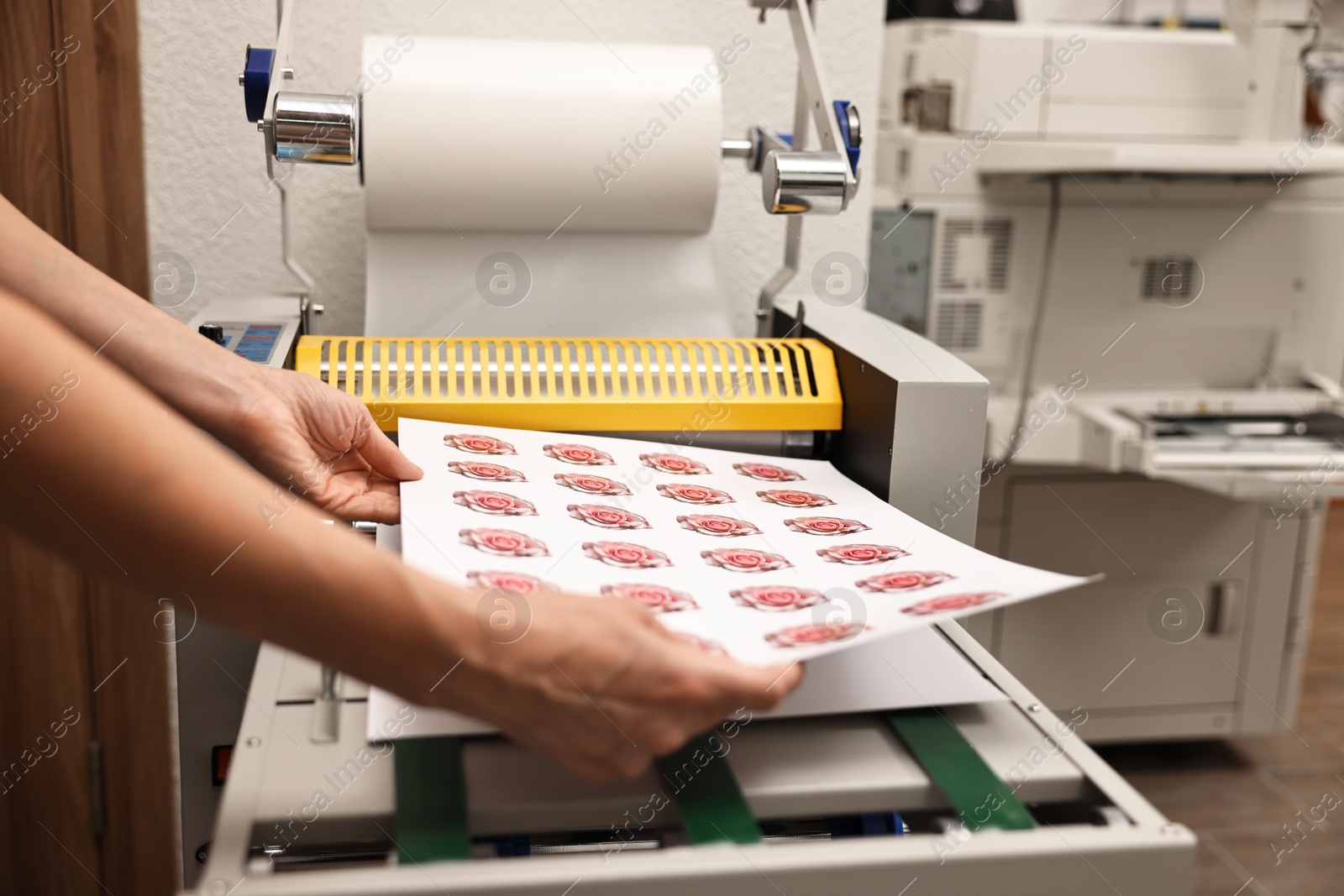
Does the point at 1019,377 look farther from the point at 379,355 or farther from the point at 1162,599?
the point at 379,355

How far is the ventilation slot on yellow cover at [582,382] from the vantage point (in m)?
0.94

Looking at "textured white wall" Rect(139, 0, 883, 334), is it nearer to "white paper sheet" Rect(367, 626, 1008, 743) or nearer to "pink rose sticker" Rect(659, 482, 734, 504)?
"pink rose sticker" Rect(659, 482, 734, 504)

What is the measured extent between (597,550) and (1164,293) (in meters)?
1.75

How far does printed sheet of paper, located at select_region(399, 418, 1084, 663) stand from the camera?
62 centimetres

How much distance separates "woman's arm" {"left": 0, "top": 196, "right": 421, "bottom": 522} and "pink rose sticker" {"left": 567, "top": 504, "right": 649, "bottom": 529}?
0.44 feet

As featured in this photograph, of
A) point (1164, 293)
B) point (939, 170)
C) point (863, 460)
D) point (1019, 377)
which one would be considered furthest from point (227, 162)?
point (1164, 293)

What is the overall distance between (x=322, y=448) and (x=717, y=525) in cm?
→ 32

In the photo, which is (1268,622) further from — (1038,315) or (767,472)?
(767,472)

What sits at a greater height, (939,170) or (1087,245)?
(939,170)

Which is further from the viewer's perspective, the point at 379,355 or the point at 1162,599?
the point at 1162,599

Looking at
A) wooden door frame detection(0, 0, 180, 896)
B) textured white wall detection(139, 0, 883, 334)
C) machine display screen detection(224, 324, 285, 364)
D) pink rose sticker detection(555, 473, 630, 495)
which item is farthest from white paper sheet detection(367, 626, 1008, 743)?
wooden door frame detection(0, 0, 180, 896)

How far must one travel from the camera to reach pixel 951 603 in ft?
1.99

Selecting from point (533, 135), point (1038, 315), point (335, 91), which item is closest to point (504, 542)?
point (533, 135)

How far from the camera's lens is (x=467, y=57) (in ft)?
3.51
